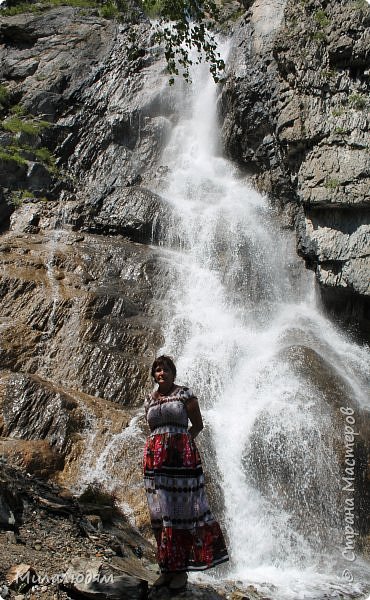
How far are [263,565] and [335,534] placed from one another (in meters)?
1.45

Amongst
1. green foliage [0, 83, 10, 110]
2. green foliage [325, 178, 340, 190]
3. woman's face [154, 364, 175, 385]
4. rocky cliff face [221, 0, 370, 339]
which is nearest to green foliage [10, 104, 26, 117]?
green foliage [0, 83, 10, 110]

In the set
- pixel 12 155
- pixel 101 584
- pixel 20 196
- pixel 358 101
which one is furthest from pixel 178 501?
pixel 12 155

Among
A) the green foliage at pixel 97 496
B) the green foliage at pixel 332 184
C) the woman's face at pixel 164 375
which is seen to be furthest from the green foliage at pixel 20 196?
the woman's face at pixel 164 375

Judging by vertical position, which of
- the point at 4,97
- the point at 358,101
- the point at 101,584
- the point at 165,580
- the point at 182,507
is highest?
the point at 4,97

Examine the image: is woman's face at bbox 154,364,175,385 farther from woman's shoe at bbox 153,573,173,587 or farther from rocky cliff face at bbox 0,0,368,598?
rocky cliff face at bbox 0,0,368,598

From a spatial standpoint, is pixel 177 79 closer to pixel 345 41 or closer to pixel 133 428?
pixel 345 41

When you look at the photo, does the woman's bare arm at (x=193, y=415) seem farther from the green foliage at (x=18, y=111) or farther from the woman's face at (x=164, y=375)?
the green foliage at (x=18, y=111)

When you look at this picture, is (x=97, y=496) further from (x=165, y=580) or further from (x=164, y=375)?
(x=164, y=375)

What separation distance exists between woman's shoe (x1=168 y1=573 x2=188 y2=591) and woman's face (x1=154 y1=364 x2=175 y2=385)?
1.46 m

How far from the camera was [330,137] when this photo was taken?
13188 mm

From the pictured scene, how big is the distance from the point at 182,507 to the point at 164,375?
1043 millimetres

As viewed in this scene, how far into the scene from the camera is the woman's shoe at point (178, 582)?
11.6ft

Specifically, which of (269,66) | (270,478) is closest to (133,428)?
(270,478)

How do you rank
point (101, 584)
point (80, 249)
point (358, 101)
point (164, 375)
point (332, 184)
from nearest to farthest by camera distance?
point (101, 584), point (164, 375), point (332, 184), point (358, 101), point (80, 249)
